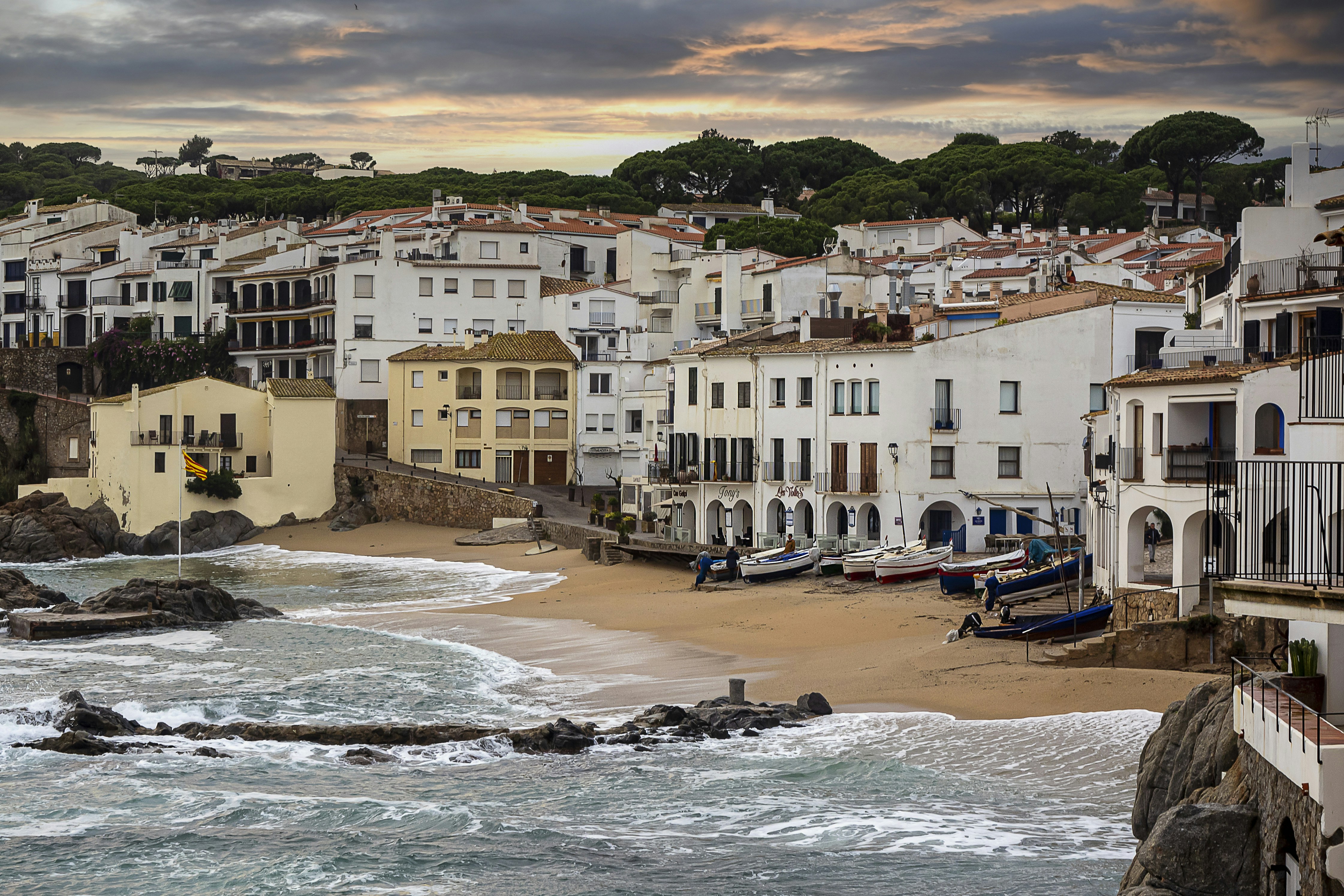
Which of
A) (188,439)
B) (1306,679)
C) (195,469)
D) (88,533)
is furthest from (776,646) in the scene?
(88,533)

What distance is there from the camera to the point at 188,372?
88.5m

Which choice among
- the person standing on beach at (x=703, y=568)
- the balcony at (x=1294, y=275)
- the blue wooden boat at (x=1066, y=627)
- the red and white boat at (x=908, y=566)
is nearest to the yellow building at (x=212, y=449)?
the person standing on beach at (x=703, y=568)

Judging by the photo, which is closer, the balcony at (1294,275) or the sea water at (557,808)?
the sea water at (557,808)

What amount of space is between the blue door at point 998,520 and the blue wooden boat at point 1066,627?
18.3 m

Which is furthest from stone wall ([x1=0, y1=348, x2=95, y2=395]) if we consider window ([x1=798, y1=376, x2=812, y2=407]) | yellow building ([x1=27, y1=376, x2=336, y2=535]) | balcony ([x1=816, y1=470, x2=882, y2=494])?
balcony ([x1=816, y1=470, x2=882, y2=494])

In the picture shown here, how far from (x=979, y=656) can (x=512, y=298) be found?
→ 59551 mm

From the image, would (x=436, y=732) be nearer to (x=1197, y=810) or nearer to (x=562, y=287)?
(x=1197, y=810)

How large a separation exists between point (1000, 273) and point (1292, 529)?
6678cm

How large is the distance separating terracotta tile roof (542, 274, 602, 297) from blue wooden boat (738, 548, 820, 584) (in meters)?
39.3

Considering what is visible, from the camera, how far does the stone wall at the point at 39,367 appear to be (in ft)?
295

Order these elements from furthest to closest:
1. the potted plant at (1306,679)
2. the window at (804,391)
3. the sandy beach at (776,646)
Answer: the window at (804,391) < the sandy beach at (776,646) < the potted plant at (1306,679)

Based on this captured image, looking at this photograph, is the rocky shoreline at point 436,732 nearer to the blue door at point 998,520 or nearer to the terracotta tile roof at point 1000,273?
the blue door at point 998,520

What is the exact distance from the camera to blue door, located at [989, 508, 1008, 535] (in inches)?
1977

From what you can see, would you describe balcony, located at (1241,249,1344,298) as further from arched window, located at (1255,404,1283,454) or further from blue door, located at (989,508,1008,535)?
blue door, located at (989,508,1008,535)
